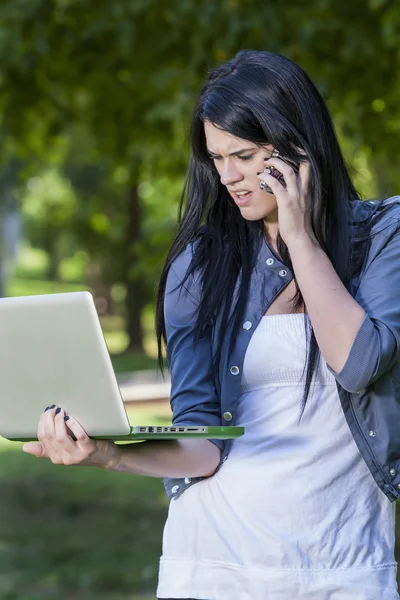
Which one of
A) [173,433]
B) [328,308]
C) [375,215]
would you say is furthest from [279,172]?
[173,433]

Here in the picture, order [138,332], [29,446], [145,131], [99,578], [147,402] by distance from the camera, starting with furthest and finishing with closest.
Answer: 1. [138,332]
2. [147,402]
3. [145,131]
4. [99,578]
5. [29,446]

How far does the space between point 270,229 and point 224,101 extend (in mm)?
303

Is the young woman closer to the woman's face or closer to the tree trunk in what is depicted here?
the woman's face

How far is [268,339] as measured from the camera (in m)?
2.52

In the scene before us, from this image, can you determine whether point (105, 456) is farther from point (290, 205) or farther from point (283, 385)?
point (290, 205)

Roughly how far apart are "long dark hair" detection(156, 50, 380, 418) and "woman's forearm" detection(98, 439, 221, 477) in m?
0.20

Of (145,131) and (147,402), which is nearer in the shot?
(145,131)

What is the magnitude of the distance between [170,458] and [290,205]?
555mm

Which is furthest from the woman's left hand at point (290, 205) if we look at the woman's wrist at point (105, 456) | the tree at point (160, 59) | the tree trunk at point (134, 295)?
the tree trunk at point (134, 295)

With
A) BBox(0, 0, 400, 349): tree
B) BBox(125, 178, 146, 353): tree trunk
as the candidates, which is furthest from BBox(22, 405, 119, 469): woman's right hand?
BBox(125, 178, 146, 353): tree trunk

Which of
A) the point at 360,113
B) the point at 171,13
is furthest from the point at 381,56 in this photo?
the point at 171,13

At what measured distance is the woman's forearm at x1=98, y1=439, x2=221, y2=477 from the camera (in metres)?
2.46

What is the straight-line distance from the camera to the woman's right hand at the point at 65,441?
2.31 metres

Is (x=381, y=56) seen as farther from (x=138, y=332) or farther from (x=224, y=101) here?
(x=138, y=332)
